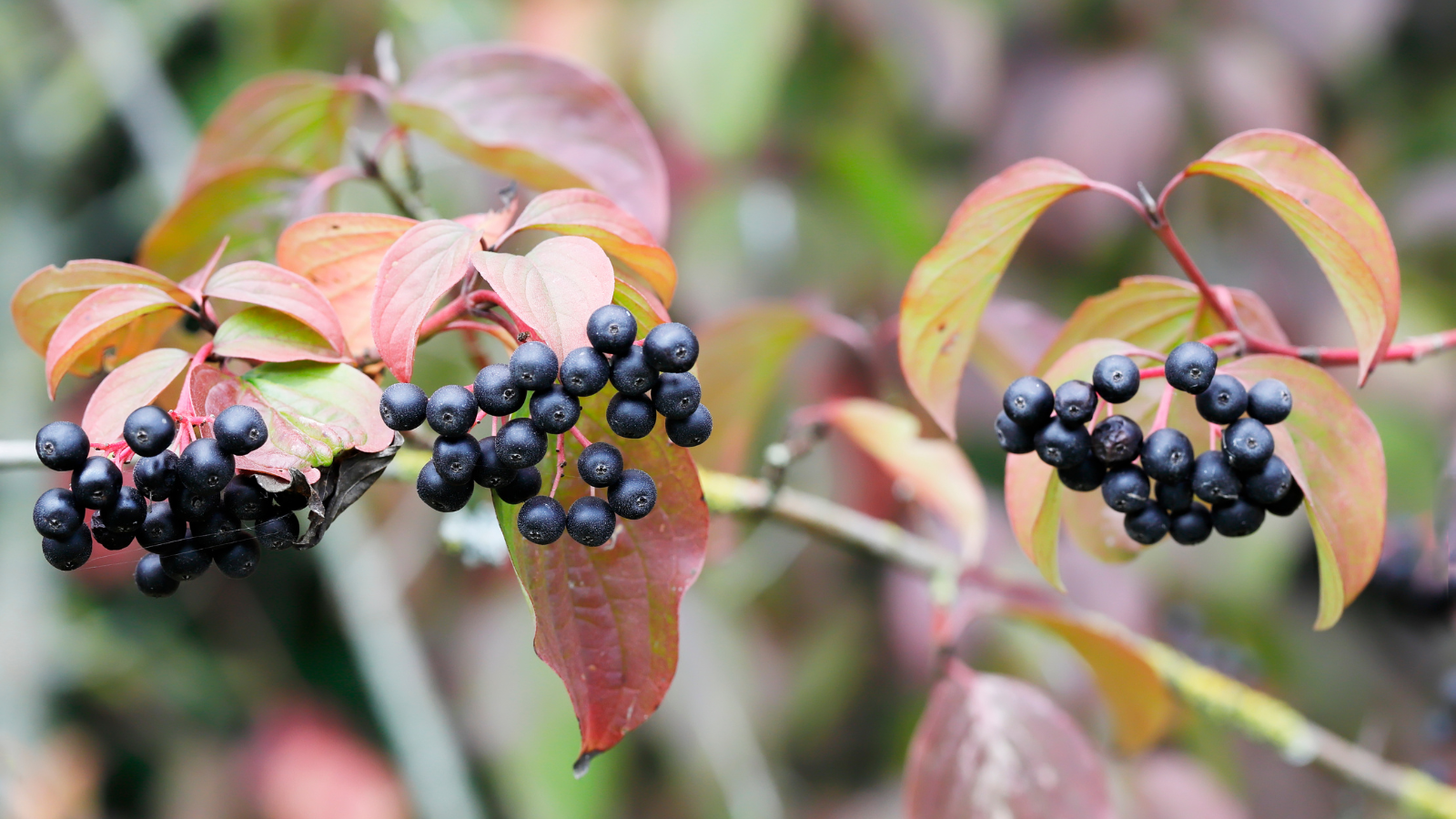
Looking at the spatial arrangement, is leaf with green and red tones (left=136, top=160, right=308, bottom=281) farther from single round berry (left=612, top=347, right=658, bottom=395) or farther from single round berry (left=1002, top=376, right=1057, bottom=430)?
single round berry (left=1002, top=376, right=1057, bottom=430)

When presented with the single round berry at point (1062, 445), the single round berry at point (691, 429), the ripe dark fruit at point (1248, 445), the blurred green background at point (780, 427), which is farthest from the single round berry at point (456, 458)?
the blurred green background at point (780, 427)

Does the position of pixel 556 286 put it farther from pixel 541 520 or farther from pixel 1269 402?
pixel 1269 402

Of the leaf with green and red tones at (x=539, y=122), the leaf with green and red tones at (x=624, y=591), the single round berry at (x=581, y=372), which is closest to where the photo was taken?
the single round berry at (x=581, y=372)

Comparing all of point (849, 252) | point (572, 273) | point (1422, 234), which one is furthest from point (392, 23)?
point (1422, 234)

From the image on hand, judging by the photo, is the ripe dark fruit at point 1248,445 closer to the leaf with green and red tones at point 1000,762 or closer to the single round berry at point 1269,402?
the single round berry at point 1269,402

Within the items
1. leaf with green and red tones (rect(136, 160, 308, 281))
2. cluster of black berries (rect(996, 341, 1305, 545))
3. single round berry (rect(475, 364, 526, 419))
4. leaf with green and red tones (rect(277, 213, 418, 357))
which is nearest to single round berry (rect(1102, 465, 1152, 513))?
cluster of black berries (rect(996, 341, 1305, 545))

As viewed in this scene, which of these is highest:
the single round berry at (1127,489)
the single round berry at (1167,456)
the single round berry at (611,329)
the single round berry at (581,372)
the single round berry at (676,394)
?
the single round berry at (611,329)

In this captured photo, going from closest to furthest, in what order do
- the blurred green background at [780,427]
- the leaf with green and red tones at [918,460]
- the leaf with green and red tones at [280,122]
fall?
the leaf with green and red tones at [280,122]
the leaf with green and red tones at [918,460]
the blurred green background at [780,427]
